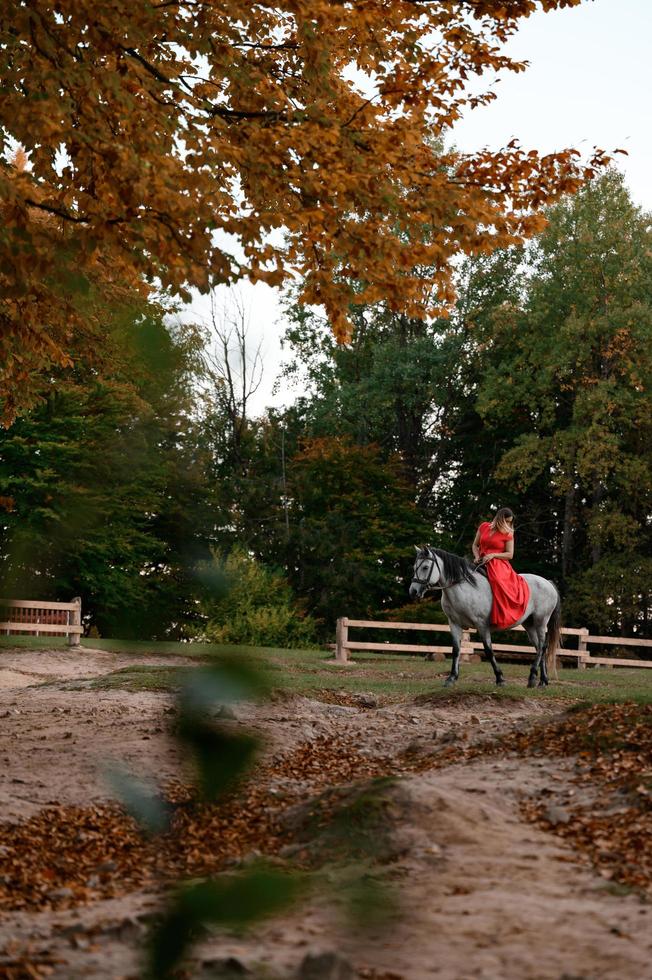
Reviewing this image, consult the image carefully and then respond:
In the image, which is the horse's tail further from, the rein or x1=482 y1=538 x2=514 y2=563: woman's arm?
the rein

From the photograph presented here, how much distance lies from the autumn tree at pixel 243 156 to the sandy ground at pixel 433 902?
338 cm

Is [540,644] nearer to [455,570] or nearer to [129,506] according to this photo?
[455,570]

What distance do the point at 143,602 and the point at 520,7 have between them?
10.7m

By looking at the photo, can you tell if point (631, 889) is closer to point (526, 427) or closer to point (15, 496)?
point (15, 496)

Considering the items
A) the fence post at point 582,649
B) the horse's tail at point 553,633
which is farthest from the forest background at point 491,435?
the horse's tail at point 553,633

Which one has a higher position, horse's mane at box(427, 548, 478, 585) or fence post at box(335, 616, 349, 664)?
horse's mane at box(427, 548, 478, 585)

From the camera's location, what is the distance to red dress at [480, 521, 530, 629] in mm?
14438

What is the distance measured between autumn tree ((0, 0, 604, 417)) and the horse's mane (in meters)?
4.10

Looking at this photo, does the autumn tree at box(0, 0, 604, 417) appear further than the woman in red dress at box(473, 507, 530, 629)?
No

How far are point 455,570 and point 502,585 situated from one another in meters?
0.61

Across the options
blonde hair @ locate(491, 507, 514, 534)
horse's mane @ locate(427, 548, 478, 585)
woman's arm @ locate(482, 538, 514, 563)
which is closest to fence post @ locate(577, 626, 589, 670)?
woman's arm @ locate(482, 538, 514, 563)

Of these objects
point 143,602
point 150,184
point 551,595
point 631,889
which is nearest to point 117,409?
point 143,602

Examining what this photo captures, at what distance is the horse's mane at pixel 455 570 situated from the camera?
47.1 feet

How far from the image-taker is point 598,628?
110 ft
